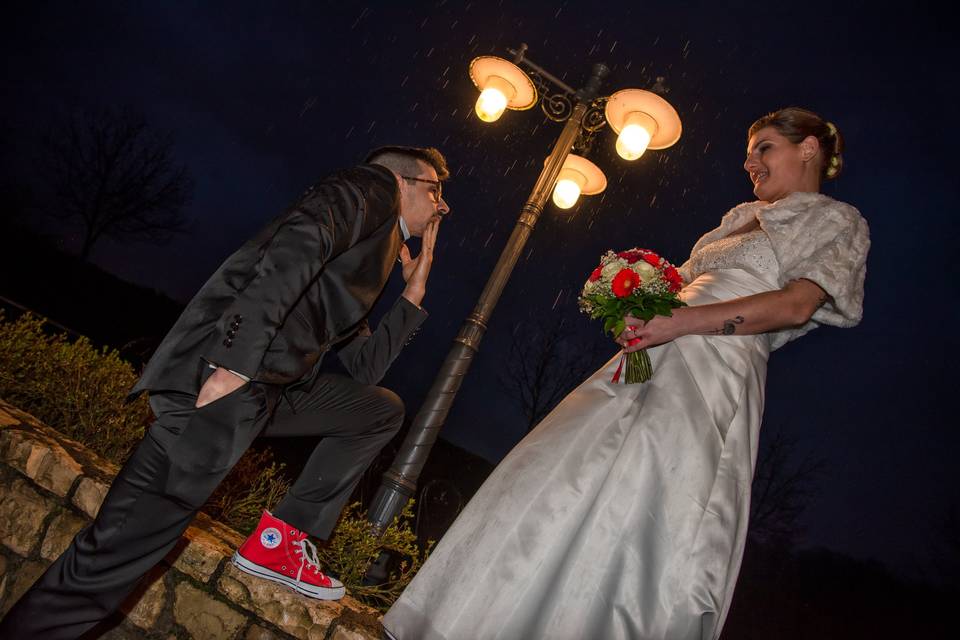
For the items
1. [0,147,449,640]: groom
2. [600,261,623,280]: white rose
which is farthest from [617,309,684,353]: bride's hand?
[0,147,449,640]: groom

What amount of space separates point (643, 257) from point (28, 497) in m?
3.79

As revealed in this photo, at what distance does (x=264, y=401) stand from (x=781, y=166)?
283cm

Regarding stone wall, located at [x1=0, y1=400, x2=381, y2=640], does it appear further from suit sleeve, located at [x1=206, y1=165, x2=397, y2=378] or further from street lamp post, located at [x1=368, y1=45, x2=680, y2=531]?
suit sleeve, located at [x1=206, y1=165, x2=397, y2=378]

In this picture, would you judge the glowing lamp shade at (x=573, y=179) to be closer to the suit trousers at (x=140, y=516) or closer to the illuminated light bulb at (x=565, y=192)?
the illuminated light bulb at (x=565, y=192)

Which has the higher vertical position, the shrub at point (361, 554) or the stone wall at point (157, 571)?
the shrub at point (361, 554)

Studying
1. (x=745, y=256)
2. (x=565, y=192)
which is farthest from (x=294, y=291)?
(x=565, y=192)

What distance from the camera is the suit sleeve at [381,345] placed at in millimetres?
3260

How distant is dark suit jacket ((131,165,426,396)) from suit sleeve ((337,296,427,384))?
0.58 m

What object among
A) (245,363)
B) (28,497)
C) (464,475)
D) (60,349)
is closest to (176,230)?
(464,475)

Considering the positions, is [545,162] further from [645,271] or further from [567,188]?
[645,271]

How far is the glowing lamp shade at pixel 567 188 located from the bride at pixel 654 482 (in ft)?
12.1

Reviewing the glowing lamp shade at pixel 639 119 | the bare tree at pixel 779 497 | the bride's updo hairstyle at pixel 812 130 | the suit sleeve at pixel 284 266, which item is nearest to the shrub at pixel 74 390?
the suit sleeve at pixel 284 266

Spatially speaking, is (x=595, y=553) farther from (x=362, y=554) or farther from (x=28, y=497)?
(x=28, y=497)

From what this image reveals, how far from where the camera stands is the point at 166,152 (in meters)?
23.9
